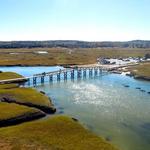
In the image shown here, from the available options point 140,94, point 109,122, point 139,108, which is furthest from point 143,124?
point 140,94

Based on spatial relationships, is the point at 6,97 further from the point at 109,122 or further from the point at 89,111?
the point at 109,122

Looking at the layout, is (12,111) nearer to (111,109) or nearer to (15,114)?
(15,114)

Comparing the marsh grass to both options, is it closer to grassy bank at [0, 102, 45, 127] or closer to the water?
grassy bank at [0, 102, 45, 127]

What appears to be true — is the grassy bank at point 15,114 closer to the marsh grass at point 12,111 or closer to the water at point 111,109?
the marsh grass at point 12,111

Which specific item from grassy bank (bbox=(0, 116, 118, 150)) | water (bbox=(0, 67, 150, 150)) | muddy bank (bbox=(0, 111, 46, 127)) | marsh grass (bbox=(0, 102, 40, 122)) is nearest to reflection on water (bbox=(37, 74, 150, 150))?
water (bbox=(0, 67, 150, 150))

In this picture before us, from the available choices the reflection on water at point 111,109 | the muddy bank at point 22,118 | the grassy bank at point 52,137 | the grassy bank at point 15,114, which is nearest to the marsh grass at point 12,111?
the grassy bank at point 15,114

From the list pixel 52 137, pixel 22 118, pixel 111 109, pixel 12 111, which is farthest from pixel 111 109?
pixel 52 137

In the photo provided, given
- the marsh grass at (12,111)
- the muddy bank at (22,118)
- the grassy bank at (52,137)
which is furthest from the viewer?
the marsh grass at (12,111)
